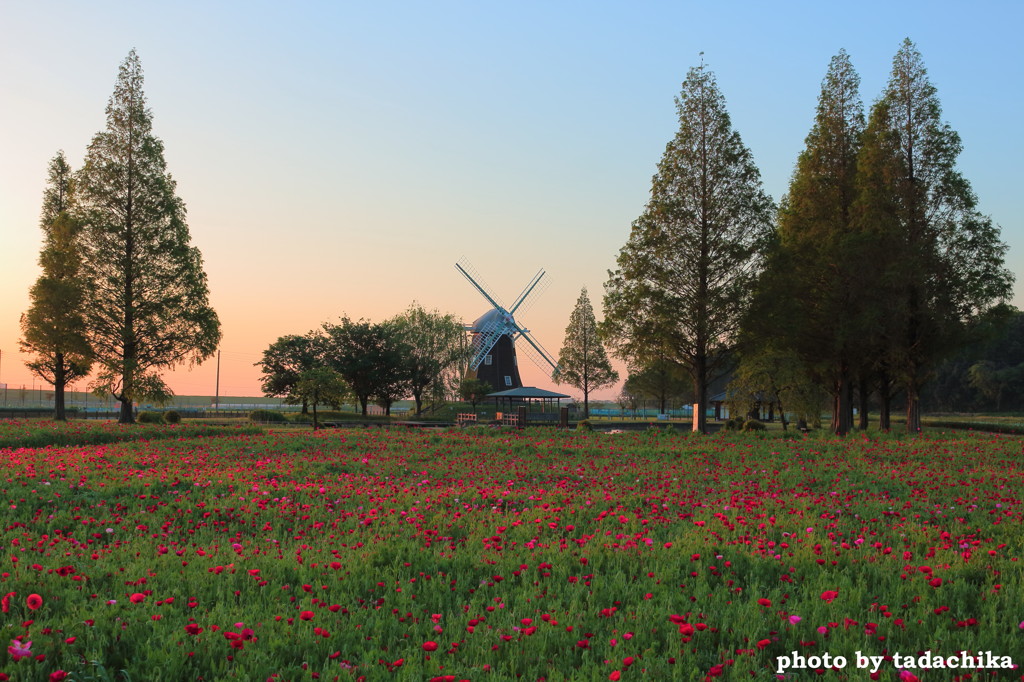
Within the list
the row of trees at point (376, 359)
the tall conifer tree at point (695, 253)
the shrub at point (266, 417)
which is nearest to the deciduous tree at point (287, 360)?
the row of trees at point (376, 359)

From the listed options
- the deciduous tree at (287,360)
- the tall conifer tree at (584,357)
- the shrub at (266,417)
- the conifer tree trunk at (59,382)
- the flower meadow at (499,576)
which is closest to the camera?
the flower meadow at (499,576)

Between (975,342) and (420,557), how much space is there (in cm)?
3090

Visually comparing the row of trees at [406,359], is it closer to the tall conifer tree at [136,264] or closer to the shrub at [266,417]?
the shrub at [266,417]

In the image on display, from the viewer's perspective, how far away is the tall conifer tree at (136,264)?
31297 mm

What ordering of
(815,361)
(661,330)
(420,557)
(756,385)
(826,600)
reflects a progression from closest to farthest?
(826,600), (420,557), (661,330), (815,361), (756,385)

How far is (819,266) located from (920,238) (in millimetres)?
4289

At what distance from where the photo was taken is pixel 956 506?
965cm

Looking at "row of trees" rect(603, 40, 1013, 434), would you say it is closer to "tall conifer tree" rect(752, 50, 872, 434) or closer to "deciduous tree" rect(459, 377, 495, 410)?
"tall conifer tree" rect(752, 50, 872, 434)

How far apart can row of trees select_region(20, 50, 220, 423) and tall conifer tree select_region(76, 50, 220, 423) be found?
0.04m

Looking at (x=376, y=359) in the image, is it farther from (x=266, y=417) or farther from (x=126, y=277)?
(x=126, y=277)

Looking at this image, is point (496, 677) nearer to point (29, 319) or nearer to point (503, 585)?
point (503, 585)

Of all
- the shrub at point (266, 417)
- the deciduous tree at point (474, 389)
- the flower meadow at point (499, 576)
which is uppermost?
the deciduous tree at point (474, 389)

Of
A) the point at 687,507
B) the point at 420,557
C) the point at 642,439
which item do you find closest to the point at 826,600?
the point at 420,557

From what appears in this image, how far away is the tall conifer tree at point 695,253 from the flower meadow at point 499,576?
15604 mm
